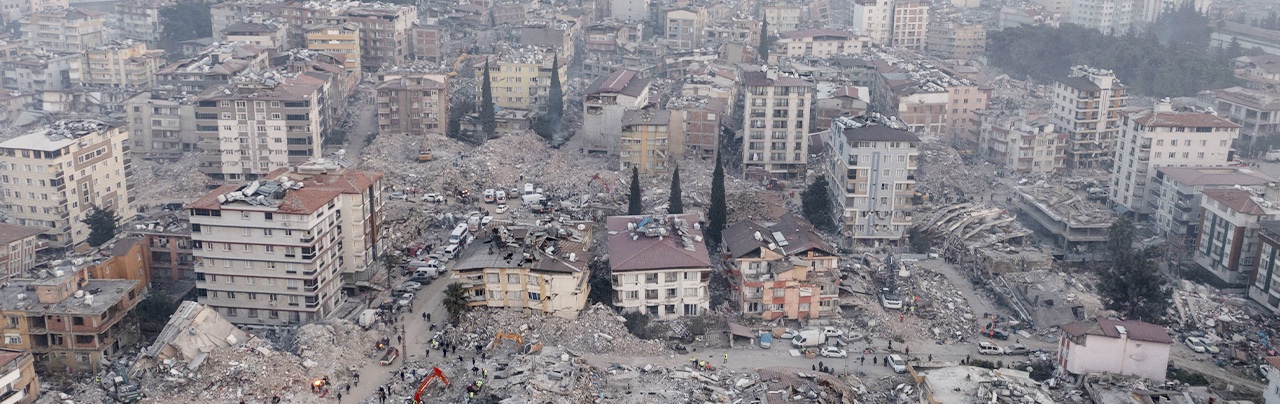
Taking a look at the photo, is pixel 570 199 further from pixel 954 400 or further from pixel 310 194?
pixel 954 400

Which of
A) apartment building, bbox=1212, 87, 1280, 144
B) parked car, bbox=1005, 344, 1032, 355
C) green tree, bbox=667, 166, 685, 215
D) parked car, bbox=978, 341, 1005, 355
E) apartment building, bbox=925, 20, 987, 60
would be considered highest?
apartment building, bbox=925, 20, 987, 60

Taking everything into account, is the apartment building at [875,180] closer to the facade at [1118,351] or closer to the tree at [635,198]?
the tree at [635,198]

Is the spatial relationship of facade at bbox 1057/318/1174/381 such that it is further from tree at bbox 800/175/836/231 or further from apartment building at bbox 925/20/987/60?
apartment building at bbox 925/20/987/60

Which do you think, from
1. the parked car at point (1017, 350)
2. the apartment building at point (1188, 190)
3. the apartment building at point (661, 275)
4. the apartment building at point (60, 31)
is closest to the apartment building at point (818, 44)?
the apartment building at point (1188, 190)

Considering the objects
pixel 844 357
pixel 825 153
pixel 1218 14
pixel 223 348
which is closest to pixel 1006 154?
pixel 825 153

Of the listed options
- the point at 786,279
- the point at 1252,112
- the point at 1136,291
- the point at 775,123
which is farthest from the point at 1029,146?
the point at 786,279

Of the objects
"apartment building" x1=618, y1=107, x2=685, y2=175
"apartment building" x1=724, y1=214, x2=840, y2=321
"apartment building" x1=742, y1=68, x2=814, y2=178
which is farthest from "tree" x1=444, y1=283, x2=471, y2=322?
"apartment building" x1=742, y1=68, x2=814, y2=178
